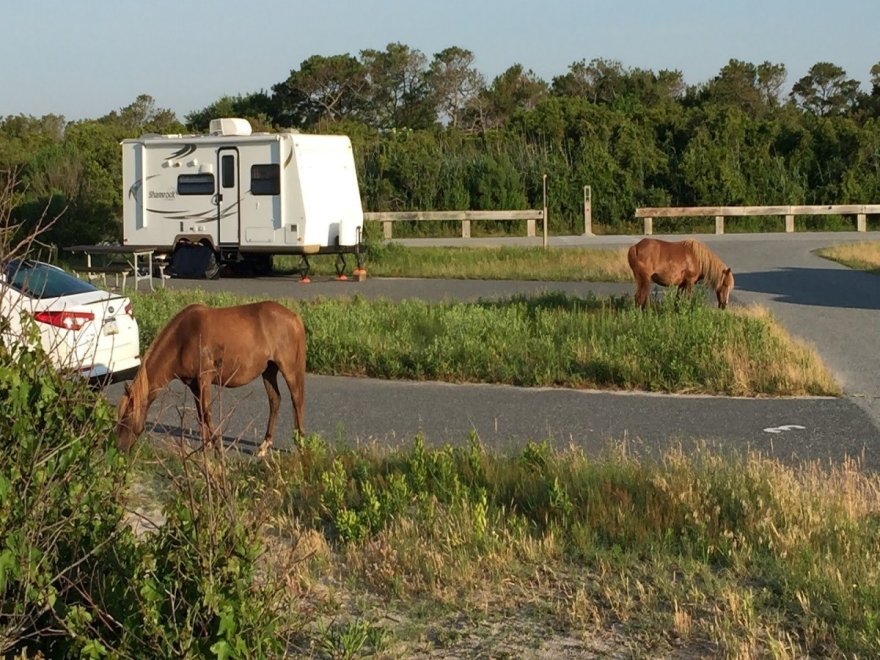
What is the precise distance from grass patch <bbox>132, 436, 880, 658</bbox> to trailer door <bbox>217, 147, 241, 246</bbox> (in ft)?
55.8

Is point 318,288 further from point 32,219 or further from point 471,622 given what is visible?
point 471,622

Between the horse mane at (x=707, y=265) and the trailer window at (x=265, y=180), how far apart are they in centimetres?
1061

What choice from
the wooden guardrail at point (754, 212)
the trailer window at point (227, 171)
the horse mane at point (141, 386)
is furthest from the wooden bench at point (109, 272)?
the wooden guardrail at point (754, 212)

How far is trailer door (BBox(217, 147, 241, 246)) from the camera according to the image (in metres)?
24.6

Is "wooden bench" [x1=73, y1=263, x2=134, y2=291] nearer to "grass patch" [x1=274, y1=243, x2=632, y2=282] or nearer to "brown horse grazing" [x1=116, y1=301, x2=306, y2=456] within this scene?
"grass patch" [x1=274, y1=243, x2=632, y2=282]

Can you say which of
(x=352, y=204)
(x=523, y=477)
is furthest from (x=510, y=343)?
(x=352, y=204)

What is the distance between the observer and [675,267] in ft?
51.1

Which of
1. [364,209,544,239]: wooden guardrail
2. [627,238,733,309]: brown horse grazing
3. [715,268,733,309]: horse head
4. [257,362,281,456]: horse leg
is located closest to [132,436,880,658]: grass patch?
[257,362,281,456]: horse leg

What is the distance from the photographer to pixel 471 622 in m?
5.59

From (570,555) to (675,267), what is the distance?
9659mm

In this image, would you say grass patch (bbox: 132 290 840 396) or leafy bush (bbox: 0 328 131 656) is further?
grass patch (bbox: 132 290 840 396)

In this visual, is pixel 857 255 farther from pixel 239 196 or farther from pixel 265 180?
pixel 239 196

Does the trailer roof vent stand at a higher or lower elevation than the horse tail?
higher

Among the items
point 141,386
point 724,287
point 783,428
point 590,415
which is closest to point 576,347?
point 590,415
